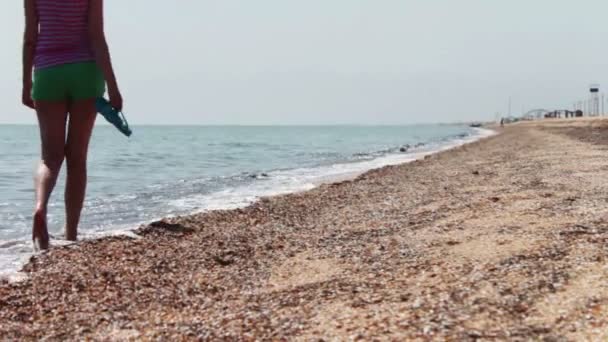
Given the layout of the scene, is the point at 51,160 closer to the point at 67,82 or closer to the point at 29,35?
the point at 67,82

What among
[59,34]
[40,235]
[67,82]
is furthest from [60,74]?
[40,235]

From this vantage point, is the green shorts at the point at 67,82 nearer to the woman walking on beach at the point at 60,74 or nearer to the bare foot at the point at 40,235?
the woman walking on beach at the point at 60,74

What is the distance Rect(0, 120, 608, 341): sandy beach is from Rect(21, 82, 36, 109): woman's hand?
120 centimetres

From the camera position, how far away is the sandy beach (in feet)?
10.0

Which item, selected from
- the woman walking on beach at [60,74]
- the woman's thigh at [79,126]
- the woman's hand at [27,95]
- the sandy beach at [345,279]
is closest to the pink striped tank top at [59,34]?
the woman walking on beach at [60,74]

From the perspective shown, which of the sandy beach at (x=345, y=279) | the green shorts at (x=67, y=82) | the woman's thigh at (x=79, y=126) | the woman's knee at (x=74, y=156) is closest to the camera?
the sandy beach at (x=345, y=279)

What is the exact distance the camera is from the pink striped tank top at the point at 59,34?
5180 millimetres

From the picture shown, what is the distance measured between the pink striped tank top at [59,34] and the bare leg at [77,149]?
37 cm

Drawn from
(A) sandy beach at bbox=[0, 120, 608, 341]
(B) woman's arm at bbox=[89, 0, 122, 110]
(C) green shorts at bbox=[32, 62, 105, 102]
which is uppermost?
(B) woman's arm at bbox=[89, 0, 122, 110]

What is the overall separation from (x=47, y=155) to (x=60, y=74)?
64 centimetres

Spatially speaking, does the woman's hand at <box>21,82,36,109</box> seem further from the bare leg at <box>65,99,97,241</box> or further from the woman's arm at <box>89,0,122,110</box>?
the woman's arm at <box>89,0,122,110</box>

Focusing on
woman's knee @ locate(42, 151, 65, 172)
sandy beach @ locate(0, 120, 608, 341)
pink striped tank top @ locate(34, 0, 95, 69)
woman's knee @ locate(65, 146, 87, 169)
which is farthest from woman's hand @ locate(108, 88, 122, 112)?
sandy beach @ locate(0, 120, 608, 341)

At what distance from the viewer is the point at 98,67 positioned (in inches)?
207

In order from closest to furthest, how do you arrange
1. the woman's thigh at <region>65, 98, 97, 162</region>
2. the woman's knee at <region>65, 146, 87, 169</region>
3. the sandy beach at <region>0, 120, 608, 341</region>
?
1. the sandy beach at <region>0, 120, 608, 341</region>
2. the woman's thigh at <region>65, 98, 97, 162</region>
3. the woman's knee at <region>65, 146, 87, 169</region>
